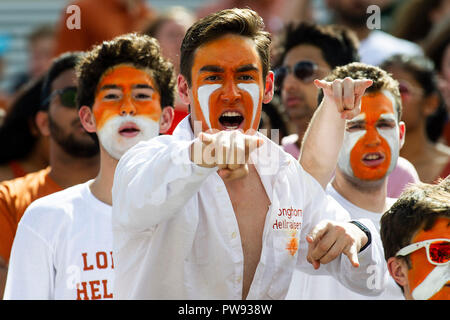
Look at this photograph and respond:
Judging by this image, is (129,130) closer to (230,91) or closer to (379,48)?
(230,91)

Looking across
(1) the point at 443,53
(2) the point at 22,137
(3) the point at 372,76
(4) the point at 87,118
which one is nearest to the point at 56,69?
(2) the point at 22,137

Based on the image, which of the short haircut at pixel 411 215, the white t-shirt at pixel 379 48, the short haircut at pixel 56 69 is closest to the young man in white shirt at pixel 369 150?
the short haircut at pixel 411 215

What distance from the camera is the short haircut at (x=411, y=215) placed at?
3.90 meters

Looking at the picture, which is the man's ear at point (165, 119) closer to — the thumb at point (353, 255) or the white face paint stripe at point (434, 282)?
the thumb at point (353, 255)

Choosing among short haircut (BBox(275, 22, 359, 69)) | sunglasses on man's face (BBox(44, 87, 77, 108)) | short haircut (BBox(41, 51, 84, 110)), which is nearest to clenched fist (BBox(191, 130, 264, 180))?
sunglasses on man's face (BBox(44, 87, 77, 108))

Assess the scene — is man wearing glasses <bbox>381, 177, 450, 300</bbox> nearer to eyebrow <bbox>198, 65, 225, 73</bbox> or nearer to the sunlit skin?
the sunlit skin

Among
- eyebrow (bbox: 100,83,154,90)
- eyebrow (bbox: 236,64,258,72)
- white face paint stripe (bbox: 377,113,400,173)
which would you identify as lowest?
white face paint stripe (bbox: 377,113,400,173)

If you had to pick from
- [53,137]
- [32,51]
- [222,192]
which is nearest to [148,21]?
[32,51]

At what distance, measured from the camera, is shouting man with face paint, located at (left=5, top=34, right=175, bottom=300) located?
4.35m

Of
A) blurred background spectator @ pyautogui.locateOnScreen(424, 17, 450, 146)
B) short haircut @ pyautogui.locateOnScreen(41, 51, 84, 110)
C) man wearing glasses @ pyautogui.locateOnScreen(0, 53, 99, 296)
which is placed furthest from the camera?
blurred background spectator @ pyautogui.locateOnScreen(424, 17, 450, 146)

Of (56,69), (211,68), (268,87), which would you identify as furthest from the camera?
(56,69)

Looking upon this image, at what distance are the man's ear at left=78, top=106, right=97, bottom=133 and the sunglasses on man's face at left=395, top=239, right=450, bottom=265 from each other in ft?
5.90

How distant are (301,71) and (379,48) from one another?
4.53 feet

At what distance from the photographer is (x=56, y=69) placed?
570 centimetres
